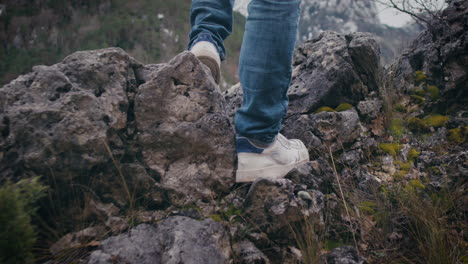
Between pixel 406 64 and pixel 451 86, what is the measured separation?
70cm

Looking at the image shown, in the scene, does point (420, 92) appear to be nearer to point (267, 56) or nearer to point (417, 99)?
point (417, 99)

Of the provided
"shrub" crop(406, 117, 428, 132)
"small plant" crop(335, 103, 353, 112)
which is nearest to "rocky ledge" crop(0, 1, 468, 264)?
"shrub" crop(406, 117, 428, 132)

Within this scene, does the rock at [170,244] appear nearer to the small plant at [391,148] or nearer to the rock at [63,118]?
the rock at [63,118]

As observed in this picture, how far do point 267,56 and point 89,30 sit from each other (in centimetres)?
1303

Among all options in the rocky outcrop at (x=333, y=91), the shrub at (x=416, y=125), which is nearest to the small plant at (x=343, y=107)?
the rocky outcrop at (x=333, y=91)

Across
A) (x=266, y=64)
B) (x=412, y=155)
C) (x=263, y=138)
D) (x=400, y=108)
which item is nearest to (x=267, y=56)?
(x=266, y=64)

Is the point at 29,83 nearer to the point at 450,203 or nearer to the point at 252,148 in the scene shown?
the point at 252,148

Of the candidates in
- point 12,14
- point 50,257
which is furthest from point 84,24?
point 50,257

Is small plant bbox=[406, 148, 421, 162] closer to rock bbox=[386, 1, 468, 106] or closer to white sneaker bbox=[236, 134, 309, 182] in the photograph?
rock bbox=[386, 1, 468, 106]

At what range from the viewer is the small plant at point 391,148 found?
2498 mm

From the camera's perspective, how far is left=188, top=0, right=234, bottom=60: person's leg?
212cm

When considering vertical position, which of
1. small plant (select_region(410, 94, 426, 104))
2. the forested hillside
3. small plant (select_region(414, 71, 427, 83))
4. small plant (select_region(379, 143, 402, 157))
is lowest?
the forested hillside

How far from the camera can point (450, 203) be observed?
1.74m

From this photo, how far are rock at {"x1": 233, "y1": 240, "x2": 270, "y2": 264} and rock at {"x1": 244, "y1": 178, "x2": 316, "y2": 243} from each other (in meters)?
0.14
